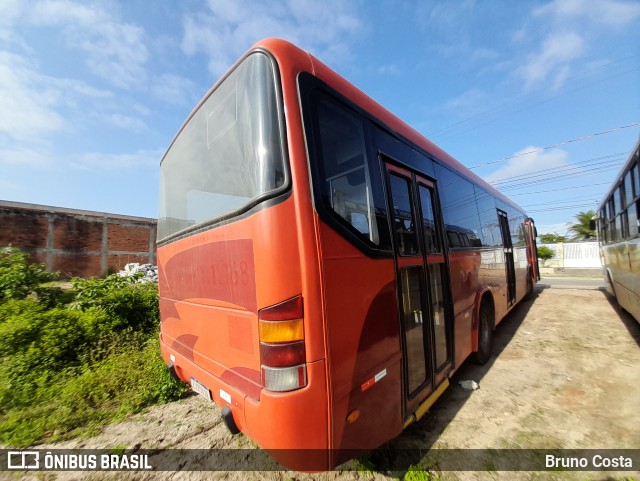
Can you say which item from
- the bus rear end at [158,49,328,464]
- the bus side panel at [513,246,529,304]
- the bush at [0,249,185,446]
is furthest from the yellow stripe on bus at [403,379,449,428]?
the bus side panel at [513,246,529,304]

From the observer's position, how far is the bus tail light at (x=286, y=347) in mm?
1716

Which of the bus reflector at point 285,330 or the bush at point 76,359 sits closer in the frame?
the bus reflector at point 285,330

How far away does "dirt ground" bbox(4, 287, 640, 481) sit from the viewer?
247 cm

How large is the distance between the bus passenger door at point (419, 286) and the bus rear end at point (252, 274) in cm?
108

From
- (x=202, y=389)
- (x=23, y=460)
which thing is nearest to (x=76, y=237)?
(x=23, y=460)

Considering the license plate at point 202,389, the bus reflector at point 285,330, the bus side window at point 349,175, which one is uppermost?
the bus side window at point 349,175

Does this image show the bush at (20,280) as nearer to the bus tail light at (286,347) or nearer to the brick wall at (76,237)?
the bus tail light at (286,347)

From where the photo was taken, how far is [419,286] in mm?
2828

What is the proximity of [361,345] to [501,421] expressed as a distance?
2.33 m

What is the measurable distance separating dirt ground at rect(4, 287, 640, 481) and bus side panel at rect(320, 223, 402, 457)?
728 mm

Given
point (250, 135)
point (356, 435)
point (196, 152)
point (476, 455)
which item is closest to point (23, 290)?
point (196, 152)

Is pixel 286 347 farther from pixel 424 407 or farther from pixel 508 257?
pixel 508 257

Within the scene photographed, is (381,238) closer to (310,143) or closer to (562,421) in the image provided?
(310,143)

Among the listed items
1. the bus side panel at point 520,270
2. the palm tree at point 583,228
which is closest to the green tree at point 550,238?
the palm tree at point 583,228
